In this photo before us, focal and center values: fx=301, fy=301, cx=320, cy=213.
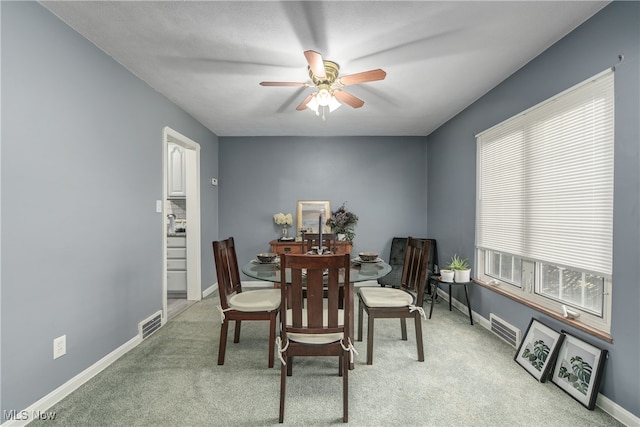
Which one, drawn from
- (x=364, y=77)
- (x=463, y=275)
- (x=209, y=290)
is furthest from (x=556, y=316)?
(x=209, y=290)

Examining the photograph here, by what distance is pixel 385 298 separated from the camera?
2594 millimetres

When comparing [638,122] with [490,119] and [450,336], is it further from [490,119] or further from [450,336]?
[450,336]

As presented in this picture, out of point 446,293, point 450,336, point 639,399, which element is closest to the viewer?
point 639,399

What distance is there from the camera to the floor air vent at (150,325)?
2894 mm

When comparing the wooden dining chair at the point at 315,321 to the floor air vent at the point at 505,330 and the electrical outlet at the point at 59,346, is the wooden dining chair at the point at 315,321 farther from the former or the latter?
the floor air vent at the point at 505,330

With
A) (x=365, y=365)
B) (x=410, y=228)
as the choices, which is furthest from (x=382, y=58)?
(x=410, y=228)

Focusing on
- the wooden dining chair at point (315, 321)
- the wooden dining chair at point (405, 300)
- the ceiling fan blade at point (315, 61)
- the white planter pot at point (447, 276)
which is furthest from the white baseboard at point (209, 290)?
the ceiling fan blade at point (315, 61)

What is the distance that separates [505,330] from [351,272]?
1641 millimetres

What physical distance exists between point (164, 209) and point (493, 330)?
12.0 ft

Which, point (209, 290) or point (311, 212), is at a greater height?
point (311, 212)

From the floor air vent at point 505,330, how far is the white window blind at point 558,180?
26.7 inches

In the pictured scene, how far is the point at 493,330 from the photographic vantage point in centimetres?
305

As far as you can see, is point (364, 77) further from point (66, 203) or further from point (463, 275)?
point (463, 275)

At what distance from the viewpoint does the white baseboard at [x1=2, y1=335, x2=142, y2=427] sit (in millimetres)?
1740
